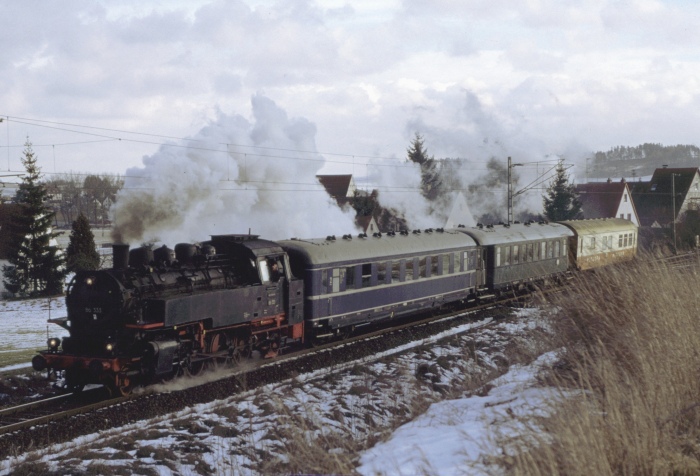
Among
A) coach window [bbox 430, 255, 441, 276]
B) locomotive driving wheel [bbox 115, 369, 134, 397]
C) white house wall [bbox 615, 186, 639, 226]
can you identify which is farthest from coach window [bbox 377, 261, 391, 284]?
white house wall [bbox 615, 186, 639, 226]

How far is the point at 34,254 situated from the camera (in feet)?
122

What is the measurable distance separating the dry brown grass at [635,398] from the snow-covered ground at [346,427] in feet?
1.82

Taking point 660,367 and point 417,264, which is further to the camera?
point 417,264

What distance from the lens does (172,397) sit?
514 inches

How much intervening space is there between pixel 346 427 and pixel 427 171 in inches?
1992

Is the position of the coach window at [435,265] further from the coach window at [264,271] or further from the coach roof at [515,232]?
the coach window at [264,271]

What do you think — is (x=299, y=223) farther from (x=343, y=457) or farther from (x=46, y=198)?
(x=343, y=457)

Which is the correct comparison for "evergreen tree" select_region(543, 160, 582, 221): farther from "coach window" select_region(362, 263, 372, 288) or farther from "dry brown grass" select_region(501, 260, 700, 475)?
"dry brown grass" select_region(501, 260, 700, 475)

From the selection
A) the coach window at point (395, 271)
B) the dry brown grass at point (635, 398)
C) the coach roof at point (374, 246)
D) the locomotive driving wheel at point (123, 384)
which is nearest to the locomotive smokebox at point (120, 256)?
the locomotive driving wheel at point (123, 384)

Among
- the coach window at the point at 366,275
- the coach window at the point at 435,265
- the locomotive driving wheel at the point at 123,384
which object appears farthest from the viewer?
the coach window at the point at 435,265

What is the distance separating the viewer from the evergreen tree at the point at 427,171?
54.7 metres

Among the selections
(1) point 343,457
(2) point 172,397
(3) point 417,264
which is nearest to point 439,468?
(1) point 343,457

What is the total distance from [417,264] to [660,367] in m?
14.0

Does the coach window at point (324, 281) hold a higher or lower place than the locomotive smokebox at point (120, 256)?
lower
